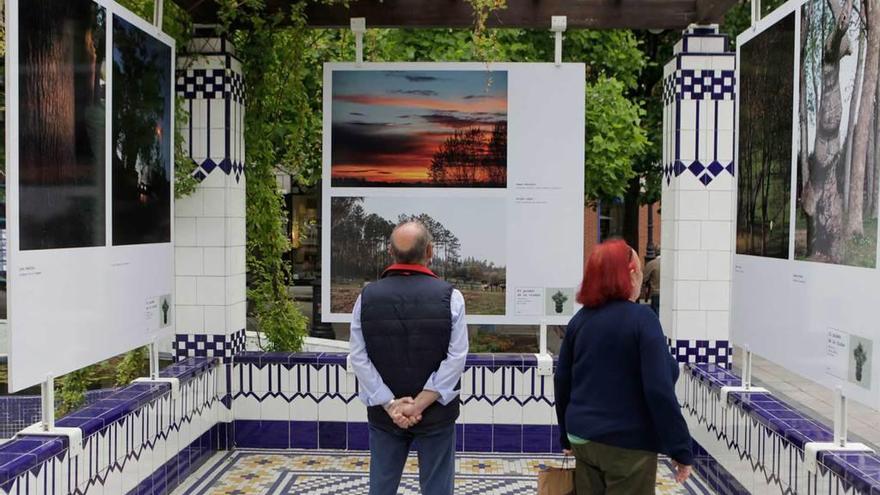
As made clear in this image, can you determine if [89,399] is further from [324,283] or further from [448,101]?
[448,101]

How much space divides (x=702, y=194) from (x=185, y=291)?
3.91 m

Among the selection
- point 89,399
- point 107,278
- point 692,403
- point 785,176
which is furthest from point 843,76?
point 89,399

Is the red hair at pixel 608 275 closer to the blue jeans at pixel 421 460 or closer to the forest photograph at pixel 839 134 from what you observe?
the forest photograph at pixel 839 134

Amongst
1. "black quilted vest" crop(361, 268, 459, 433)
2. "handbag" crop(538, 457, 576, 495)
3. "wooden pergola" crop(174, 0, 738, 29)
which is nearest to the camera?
"handbag" crop(538, 457, 576, 495)

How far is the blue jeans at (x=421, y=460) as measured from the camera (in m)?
3.97

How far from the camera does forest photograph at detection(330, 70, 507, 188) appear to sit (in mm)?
6223

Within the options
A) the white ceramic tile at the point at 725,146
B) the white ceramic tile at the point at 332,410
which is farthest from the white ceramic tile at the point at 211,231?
the white ceramic tile at the point at 725,146

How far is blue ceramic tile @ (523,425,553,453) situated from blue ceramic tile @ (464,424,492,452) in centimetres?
28

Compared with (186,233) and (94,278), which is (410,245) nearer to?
(94,278)

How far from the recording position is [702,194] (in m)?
5.98

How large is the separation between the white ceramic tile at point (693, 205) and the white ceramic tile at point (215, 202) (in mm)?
3364

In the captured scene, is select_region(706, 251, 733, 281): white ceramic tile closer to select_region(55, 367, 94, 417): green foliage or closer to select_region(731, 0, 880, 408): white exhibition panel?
select_region(731, 0, 880, 408): white exhibition panel

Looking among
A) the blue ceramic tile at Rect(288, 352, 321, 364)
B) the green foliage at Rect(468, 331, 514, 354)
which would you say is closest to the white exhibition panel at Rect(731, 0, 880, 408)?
the blue ceramic tile at Rect(288, 352, 321, 364)

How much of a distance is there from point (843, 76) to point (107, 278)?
3560 mm
